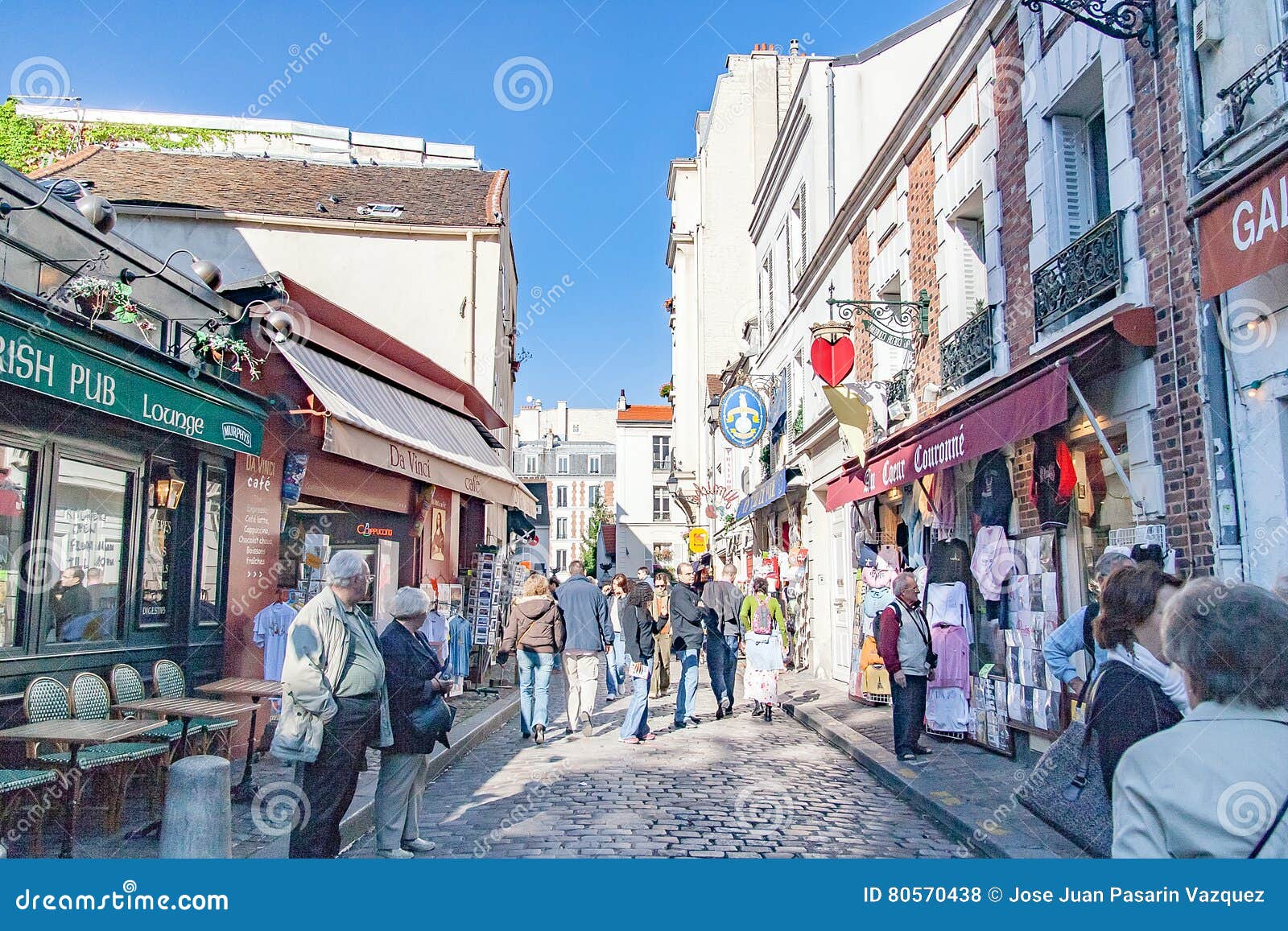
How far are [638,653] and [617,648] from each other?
4.29m

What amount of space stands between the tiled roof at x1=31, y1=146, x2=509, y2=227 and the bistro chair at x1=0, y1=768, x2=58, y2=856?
1552 cm

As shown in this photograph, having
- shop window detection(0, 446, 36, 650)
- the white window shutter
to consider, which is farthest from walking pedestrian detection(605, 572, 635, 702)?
shop window detection(0, 446, 36, 650)

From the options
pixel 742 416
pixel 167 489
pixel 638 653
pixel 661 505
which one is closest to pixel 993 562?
pixel 638 653

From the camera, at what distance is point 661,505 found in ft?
181

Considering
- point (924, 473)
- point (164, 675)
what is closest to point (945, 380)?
point (924, 473)

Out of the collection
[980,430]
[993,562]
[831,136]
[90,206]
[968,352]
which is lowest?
[993,562]

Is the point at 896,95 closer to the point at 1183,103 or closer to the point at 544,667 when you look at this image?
the point at 1183,103

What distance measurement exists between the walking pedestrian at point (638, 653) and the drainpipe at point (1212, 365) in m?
5.49

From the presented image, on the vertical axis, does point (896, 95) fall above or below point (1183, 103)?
above

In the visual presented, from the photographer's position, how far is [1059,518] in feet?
26.2

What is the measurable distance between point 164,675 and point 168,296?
2952mm

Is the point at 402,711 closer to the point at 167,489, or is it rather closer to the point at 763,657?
the point at 167,489

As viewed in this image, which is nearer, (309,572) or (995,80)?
(995,80)
